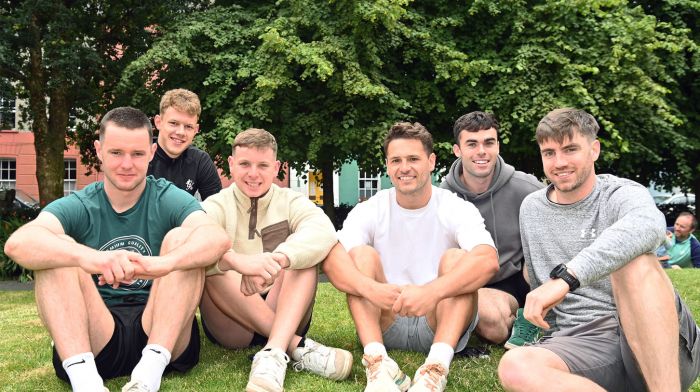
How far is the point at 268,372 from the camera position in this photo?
367cm

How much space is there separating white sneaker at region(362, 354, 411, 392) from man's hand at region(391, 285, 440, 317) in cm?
33

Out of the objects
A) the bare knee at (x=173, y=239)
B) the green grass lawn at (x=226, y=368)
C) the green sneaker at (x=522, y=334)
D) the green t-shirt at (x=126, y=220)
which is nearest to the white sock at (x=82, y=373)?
the green grass lawn at (x=226, y=368)

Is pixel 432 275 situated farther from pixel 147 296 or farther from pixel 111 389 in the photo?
pixel 111 389

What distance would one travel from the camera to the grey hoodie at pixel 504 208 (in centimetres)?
505

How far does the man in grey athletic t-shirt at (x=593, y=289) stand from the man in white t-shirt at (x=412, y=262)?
503mm

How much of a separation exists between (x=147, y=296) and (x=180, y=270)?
0.57 m

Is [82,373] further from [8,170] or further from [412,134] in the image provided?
[8,170]

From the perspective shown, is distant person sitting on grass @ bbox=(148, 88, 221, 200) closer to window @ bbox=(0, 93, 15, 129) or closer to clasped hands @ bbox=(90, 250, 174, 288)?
clasped hands @ bbox=(90, 250, 174, 288)

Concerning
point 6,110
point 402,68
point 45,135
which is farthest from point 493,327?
point 6,110

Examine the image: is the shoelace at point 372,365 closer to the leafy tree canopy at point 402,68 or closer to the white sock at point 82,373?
the white sock at point 82,373

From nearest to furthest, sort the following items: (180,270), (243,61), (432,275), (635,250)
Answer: (635,250) → (180,270) → (432,275) → (243,61)

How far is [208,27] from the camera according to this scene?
1348 centimetres

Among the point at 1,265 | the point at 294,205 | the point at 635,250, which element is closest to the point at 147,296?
the point at 294,205

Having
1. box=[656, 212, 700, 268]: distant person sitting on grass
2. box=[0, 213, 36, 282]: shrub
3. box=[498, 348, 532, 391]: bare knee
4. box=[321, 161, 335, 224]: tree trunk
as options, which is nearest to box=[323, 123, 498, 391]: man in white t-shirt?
box=[498, 348, 532, 391]: bare knee
